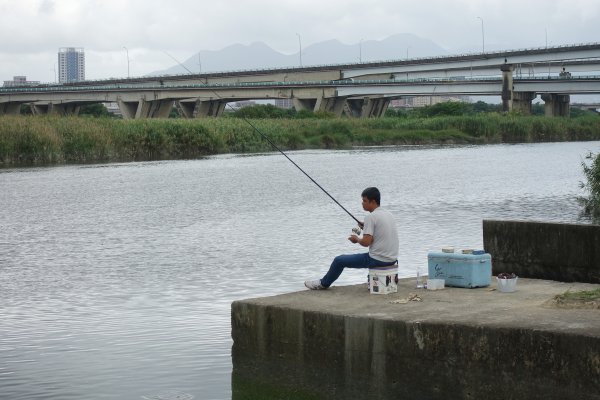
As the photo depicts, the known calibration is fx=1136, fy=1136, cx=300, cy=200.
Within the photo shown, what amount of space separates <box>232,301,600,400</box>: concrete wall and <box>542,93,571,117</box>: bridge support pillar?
109233 mm

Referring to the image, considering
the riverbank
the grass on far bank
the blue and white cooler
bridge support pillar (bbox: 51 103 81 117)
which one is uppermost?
bridge support pillar (bbox: 51 103 81 117)

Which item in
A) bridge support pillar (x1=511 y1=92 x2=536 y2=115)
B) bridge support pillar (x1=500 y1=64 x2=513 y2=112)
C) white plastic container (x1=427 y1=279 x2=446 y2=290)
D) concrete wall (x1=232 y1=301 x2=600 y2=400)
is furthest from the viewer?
bridge support pillar (x1=511 y1=92 x2=536 y2=115)

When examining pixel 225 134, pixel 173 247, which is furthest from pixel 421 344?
pixel 225 134

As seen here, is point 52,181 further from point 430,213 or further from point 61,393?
point 61,393

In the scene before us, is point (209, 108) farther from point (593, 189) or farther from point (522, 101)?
point (593, 189)

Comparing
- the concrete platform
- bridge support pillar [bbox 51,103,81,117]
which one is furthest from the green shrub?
bridge support pillar [bbox 51,103,81,117]

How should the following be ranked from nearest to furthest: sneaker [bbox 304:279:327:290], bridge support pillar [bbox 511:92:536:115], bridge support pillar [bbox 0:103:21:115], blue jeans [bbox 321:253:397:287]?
blue jeans [bbox 321:253:397:287], sneaker [bbox 304:279:327:290], bridge support pillar [bbox 511:92:536:115], bridge support pillar [bbox 0:103:21:115]

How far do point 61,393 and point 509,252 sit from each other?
5.87m

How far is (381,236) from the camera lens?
1159 cm

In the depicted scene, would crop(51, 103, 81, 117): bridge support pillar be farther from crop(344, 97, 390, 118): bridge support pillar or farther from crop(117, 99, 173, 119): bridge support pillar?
crop(344, 97, 390, 118): bridge support pillar

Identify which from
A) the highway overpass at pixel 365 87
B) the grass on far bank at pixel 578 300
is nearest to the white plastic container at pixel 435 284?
the grass on far bank at pixel 578 300

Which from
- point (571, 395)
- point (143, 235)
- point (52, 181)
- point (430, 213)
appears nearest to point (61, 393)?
point (571, 395)

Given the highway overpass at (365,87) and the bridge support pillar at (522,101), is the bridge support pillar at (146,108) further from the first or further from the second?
the bridge support pillar at (522,101)

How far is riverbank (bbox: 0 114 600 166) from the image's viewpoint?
5191 centimetres
